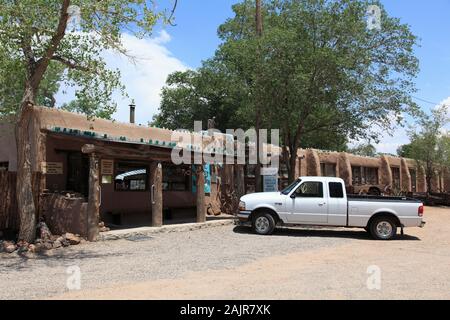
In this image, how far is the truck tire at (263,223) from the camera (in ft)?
46.8

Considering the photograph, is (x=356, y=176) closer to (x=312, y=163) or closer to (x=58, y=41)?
(x=312, y=163)

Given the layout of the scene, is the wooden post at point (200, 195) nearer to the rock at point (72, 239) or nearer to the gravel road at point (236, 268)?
the gravel road at point (236, 268)

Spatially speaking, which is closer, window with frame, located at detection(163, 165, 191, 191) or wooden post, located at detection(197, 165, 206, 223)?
wooden post, located at detection(197, 165, 206, 223)

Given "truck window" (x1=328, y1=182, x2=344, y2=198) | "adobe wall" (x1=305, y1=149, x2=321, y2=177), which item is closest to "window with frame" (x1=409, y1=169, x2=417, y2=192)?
"adobe wall" (x1=305, y1=149, x2=321, y2=177)

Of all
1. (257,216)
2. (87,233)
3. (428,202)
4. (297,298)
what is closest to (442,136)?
(428,202)

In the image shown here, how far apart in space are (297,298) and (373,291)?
1359 mm

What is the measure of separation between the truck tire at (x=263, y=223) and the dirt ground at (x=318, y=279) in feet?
7.15

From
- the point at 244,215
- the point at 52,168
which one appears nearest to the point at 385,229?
the point at 244,215

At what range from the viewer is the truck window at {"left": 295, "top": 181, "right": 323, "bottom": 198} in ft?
46.4

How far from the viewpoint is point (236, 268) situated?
29.9 ft

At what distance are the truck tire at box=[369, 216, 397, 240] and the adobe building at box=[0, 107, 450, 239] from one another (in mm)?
5831

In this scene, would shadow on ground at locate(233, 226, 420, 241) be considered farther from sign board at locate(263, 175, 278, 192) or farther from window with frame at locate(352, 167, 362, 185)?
window with frame at locate(352, 167, 362, 185)

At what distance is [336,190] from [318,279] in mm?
6391

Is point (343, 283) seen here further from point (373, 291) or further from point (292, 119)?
point (292, 119)
